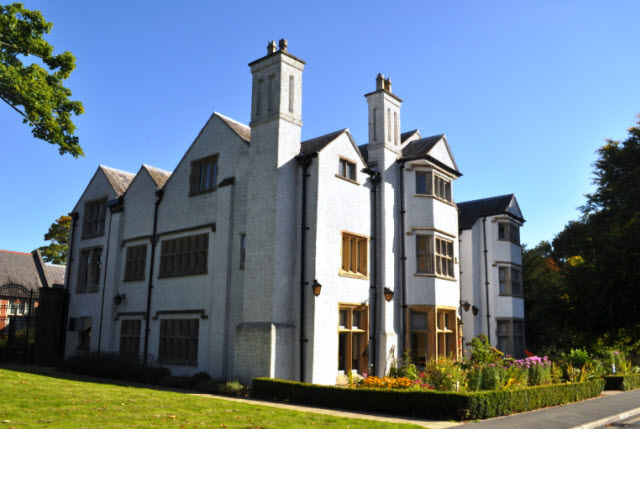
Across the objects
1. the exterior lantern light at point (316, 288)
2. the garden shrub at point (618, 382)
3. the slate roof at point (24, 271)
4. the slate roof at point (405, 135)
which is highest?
the slate roof at point (405, 135)

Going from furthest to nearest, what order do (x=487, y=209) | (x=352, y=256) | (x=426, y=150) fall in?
1. (x=487, y=209)
2. (x=426, y=150)
3. (x=352, y=256)

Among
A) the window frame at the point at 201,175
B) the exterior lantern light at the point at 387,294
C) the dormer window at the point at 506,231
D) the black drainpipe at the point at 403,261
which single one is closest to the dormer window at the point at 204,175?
the window frame at the point at 201,175

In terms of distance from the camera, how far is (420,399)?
13.5m

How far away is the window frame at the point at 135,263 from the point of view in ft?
78.7

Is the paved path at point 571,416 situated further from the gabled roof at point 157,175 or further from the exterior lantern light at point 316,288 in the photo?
the gabled roof at point 157,175

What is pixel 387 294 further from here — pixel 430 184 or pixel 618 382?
pixel 618 382

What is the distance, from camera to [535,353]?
33750mm

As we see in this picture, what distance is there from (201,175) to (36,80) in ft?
26.4

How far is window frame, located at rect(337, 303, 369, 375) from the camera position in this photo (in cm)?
1928

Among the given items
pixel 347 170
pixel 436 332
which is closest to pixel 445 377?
pixel 436 332

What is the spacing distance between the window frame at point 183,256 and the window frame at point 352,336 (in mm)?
5984

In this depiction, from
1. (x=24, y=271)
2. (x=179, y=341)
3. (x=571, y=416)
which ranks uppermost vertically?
(x=24, y=271)

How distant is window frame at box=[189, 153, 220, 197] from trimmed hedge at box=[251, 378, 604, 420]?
9065mm
